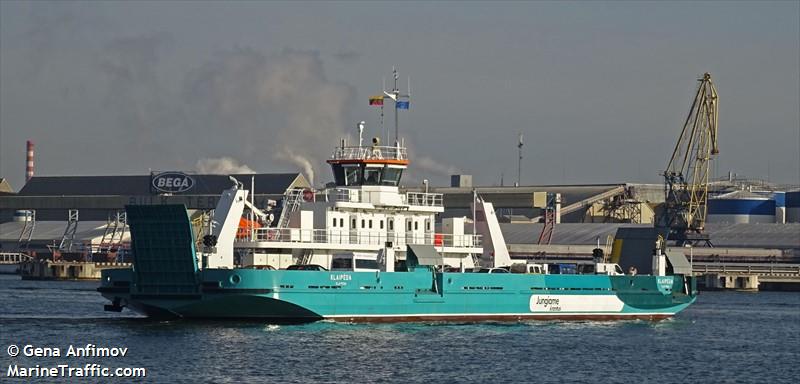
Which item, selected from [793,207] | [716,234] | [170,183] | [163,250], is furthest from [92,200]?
[163,250]

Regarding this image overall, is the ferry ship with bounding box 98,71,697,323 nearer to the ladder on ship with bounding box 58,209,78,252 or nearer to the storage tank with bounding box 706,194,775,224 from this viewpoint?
the storage tank with bounding box 706,194,775,224

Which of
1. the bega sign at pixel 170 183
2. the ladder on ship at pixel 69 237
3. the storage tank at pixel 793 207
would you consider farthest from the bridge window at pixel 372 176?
the storage tank at pixel 793 207

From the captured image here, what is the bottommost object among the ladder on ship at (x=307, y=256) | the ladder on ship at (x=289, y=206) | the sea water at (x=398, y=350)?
the sea water at (x=398, y=350)

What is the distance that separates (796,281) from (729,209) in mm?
28187

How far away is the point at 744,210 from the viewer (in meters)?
133

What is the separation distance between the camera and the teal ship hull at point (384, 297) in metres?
50.6

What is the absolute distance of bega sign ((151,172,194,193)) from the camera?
13988cm

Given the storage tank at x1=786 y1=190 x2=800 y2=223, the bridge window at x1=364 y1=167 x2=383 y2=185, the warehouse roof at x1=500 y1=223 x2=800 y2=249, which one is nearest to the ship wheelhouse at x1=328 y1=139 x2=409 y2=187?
the bridge window at x1=364 y1=167 x2=383 y2=185

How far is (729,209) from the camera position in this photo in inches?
5261

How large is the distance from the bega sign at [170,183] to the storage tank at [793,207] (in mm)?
59220

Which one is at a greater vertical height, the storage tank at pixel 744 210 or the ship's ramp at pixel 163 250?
the storage tank at pixel 744 210

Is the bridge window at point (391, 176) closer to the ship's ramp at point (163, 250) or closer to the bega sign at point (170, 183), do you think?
the ship's ramp at point (163, 250)

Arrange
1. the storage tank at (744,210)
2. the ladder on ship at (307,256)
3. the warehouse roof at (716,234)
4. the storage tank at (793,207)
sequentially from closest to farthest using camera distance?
1. the ladder on ship at (307,256)
2. the warehouse roof at (716,234)
3. the storage tank at (744,210)
4. the storage tank at (793,207)

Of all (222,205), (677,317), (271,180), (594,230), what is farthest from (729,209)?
(222,205)
